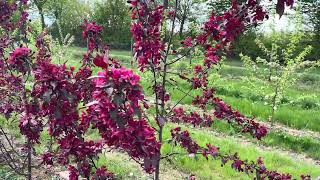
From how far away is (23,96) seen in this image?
11.6 feet

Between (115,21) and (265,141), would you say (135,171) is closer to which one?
(265,141)

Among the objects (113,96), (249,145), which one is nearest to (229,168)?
(249,145)

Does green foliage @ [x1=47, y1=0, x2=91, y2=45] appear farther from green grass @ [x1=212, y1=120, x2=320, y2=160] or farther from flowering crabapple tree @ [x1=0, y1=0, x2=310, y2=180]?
flowering crabapple tree @ [x1=0, y1=0, x2=310, y2=180]

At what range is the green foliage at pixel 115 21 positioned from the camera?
2591cm

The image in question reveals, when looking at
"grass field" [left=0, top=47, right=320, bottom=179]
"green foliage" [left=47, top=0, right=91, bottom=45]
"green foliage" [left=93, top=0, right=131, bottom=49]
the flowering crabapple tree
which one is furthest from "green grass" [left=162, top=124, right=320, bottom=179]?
"green foliage" [left=47, top=0, right=91, bottom=45]

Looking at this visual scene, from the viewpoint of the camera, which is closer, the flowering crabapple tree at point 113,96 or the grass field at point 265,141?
the flowering crabapple tree at point 113,96

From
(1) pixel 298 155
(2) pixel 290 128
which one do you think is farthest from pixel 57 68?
(2) pixel 290 128

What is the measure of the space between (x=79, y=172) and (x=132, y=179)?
7.73 ft

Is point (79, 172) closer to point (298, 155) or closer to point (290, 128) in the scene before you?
point (298, 155)

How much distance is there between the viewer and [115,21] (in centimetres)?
2648

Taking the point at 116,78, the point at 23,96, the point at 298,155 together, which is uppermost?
the point at 116,78

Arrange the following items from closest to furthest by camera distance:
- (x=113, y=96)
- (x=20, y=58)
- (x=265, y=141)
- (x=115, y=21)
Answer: (x=113, y=96)
(x=20, y=58)
(x=265, y=141)
(x=115, y=21)

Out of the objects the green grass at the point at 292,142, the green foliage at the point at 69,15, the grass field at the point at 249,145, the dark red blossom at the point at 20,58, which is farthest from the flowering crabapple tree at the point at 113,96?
the green foliage at the point at 69,15

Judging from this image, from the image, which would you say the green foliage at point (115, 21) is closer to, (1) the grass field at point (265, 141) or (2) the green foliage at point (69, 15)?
(2) the green foliage at point (69, 15)
